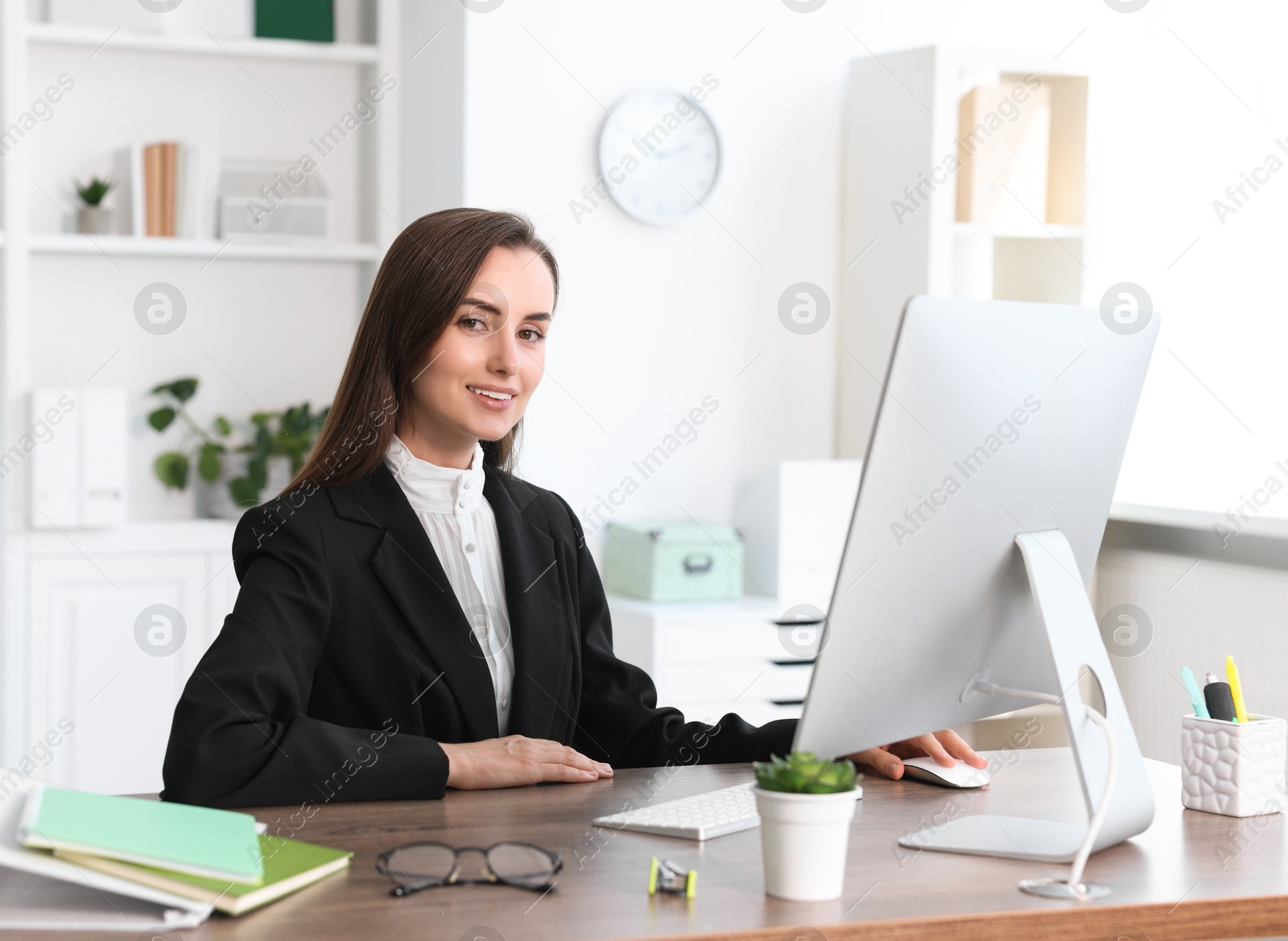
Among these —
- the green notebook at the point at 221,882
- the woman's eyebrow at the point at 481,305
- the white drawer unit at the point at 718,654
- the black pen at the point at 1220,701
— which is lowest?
the white drawer unit at the point at 718,654

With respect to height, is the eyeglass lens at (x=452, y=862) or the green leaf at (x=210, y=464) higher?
the green leaf at (x=210, y=464)

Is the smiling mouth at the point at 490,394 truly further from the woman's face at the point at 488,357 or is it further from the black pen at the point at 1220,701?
the black pen at the point at 1220,701

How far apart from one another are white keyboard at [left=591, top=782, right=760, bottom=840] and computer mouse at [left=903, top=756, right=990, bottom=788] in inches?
9.6

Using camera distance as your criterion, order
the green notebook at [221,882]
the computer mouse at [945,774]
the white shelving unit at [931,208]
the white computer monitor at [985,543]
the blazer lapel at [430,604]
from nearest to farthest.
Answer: the green notebook at [221,882]
the white computer monitor at [985,543]
the computer mouse at [945,774]
the blazer lapel at [430,604]
the white shelving unit at [931,208]

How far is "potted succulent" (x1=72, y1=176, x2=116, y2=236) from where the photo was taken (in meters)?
3.62

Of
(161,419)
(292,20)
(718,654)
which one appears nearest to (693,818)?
(718,654)

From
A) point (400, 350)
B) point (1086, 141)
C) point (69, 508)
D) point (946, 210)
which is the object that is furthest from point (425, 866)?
point (1086, 141)

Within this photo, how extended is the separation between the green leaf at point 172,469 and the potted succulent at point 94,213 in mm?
616

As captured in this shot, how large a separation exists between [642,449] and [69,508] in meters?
1.43

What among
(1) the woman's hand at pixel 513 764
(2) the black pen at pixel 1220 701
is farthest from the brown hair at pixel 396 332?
(2) the black pen at pixel 1220 701

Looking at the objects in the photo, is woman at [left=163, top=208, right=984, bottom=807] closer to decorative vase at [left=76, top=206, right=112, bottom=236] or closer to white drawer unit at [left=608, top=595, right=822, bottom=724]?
white drawer unit at [left=608, top=595, right=822, bottom=724]

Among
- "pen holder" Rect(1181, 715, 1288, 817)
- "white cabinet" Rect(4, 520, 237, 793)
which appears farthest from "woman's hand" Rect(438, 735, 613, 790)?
"white cabinet" Rect(4, 520, 237, 793)

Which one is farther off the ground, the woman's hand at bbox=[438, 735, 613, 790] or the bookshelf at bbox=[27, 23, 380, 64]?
the bookshelf at bbox=[27, 23, 380, 64]

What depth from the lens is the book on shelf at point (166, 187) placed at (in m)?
3.66
